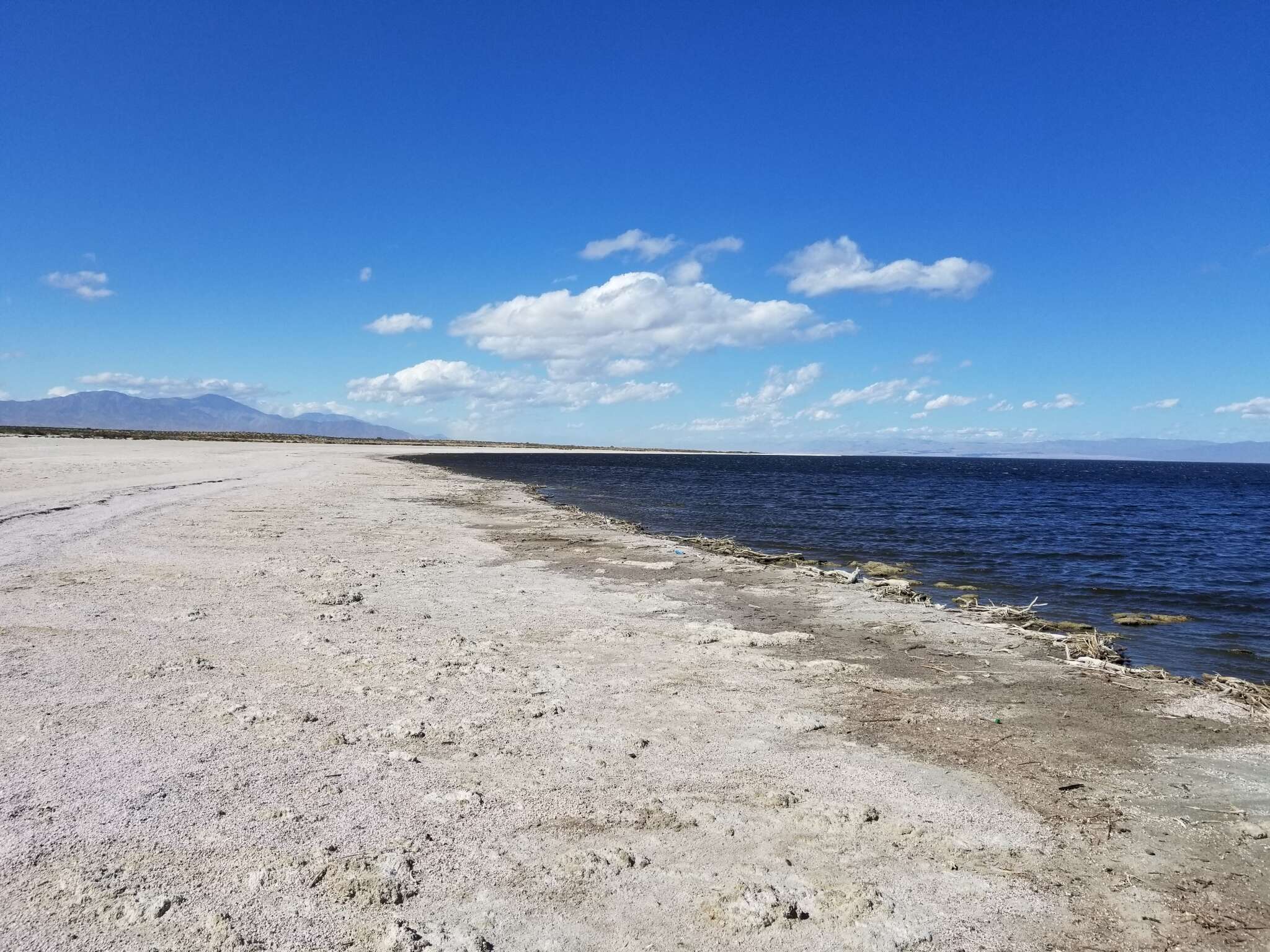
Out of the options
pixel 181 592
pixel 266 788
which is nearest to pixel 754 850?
pixel 266 788

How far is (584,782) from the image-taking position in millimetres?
5770

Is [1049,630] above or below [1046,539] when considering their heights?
above

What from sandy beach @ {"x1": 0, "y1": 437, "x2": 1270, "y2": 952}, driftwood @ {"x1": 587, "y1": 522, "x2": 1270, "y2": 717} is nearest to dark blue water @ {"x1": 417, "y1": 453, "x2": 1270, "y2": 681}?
driftwood @ {"x1": 587, "y1": 522, "x2": 1270, "y2": 717}

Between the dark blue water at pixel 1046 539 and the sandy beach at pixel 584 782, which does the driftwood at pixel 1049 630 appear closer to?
the sandy beach at pixel 584 782

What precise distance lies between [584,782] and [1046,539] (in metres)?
28.1

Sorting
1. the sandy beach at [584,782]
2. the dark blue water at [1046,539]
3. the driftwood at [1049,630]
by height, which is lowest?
the dark blue water at [1046,539]

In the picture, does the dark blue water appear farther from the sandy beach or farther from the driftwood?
the sandy beach

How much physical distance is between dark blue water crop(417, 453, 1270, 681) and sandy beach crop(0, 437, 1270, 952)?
19.2 feet

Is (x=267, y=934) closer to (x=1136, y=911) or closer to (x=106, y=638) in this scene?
(x=1136, y=911)

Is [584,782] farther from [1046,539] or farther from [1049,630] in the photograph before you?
[1046,539]

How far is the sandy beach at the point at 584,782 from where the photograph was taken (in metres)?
4.13

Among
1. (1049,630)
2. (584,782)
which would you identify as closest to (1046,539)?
(1049,630)

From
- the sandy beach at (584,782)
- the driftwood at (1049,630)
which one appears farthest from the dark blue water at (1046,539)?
the sandy beach at (584,782)

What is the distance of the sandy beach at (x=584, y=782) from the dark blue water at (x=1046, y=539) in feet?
19.2
